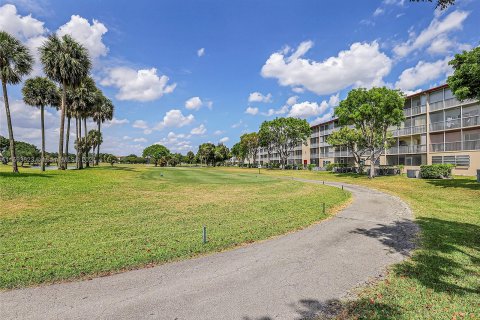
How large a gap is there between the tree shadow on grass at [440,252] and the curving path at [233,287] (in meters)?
0.44

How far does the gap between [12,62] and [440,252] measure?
39.4m

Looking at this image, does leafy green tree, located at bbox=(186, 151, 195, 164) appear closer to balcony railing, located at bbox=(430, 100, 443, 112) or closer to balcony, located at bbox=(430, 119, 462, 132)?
balcony railing, located at bbox=(430, 100, 443, 112)

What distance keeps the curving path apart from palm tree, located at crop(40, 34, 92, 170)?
1445 inches

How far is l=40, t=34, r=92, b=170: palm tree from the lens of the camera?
34188 millimetres

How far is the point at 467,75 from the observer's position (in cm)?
2016

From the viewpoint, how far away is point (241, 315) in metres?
4.91

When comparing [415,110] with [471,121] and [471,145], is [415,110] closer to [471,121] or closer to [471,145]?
[471,121]

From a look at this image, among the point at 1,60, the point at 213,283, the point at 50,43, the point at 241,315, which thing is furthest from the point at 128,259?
the point at 50,43

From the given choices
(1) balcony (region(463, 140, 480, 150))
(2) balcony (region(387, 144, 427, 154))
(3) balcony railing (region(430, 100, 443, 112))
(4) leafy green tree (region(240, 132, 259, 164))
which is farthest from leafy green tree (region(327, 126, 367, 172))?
(4) leafy green tree (region(240, 132, 259, 164))

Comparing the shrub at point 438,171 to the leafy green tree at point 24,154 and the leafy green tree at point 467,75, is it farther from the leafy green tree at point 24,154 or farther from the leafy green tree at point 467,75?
the leafy green tree at point 24,154

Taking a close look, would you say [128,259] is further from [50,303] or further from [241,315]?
[241,315]

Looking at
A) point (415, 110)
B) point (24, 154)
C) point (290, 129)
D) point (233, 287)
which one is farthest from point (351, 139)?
point (24, 154)

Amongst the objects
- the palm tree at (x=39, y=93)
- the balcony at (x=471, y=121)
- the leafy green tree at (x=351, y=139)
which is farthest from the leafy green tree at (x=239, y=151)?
the balcony at (x=471, y=121)

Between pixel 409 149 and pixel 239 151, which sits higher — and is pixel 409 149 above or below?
below
